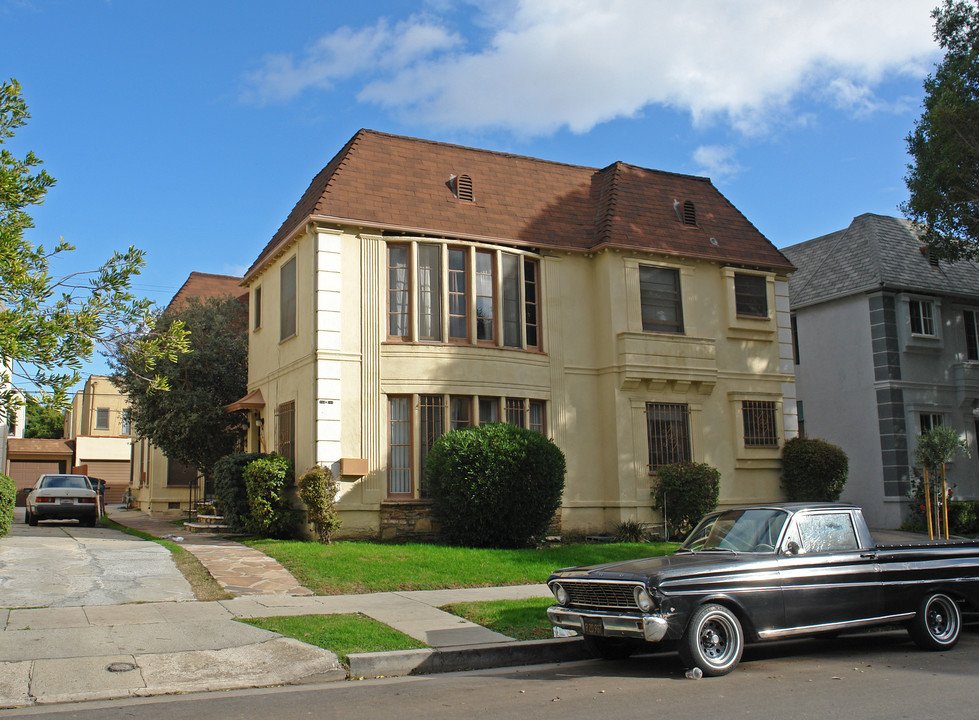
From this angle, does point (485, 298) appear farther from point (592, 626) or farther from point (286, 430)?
point (592, 626)

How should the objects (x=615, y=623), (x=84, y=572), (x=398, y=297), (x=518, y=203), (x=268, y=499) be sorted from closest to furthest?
(x=615, y=623) → (x=84, y=572) → (x=268, y=499) → (x=398, y=297) → (x=518, y=203)

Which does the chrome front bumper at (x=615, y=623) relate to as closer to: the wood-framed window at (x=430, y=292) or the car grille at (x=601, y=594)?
the car grille at (x=601, y=594)

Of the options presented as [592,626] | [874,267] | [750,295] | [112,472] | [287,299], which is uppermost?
[874,267]

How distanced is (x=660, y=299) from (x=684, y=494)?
4.57 m

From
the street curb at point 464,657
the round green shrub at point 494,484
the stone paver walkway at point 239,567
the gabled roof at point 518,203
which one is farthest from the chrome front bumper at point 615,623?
the gabled roof at point 518,203

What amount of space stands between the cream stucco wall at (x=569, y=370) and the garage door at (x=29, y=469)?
102 feet

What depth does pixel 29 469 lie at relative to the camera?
153 ft

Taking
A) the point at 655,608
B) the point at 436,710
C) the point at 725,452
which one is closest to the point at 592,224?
the point at 725,452

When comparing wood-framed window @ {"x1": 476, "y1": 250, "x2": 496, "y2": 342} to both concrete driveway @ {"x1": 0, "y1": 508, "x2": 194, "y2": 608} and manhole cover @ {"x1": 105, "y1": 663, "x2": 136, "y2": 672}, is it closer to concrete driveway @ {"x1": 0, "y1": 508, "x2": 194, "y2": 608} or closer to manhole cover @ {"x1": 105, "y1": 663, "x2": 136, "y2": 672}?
concrete driveway @ {"x1": 0, "y1": 508, "x2": 194, "y2": 608}

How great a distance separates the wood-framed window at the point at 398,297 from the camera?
17.8 meters

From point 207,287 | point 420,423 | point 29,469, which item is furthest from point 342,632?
point 29,469

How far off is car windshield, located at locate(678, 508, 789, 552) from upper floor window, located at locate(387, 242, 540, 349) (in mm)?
9331

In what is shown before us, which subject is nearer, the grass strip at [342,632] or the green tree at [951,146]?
the grass strip at [342,632]

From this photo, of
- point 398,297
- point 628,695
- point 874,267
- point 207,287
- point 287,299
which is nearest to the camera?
point 628,695
